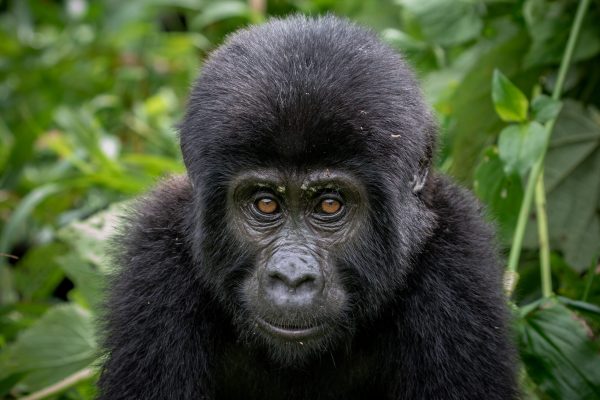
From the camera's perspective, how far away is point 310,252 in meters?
4.07

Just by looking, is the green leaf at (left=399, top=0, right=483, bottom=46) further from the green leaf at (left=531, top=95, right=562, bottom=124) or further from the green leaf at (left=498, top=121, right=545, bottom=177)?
the green leaf at (left=498, top=121, right=545, bottom=177)

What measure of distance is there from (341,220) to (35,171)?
498 cm

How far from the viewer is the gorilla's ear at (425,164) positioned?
4320 mm

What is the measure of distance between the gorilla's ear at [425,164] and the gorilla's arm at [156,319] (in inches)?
42.9

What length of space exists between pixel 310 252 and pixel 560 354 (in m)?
1.32

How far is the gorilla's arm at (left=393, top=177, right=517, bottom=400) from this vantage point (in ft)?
13.8

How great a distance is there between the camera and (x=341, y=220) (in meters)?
4.20

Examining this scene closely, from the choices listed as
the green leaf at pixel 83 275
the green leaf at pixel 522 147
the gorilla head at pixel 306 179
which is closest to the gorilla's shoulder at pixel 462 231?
the gorilla head at pixel 306 179

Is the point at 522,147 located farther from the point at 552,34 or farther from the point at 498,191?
the point at 552,34

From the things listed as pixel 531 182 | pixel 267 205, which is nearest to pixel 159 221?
pixel 267 205

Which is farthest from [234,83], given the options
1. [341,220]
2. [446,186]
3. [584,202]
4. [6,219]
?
[6,219]

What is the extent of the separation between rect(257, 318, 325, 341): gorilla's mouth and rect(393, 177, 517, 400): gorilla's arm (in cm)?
51

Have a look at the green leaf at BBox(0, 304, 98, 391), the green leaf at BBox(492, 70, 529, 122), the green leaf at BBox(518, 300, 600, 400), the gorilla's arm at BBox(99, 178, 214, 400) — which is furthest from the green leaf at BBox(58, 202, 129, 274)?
the green leaf at BBox(518, 300, 600, 400)

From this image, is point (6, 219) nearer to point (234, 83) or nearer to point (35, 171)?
point (35, 171)
